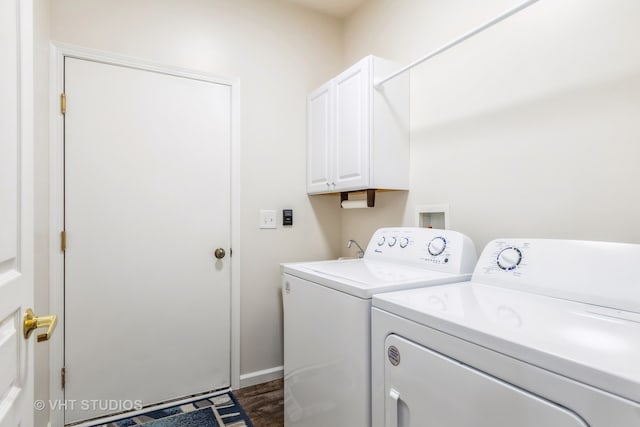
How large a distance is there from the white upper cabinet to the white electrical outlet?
442 mm

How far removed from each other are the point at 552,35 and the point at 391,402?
1.46 meters

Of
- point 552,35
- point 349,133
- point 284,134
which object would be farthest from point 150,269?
point 552,35

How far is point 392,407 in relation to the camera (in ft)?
3.18

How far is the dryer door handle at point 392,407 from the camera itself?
3.13 ft

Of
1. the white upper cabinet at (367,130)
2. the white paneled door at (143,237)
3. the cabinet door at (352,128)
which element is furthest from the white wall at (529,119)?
the white paneled door at (143,237)

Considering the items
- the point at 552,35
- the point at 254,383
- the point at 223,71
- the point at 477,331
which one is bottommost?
the point at 254,383

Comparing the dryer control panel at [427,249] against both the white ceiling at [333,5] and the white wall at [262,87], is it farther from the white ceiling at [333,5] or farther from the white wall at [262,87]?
the white ceiling at [333,5]

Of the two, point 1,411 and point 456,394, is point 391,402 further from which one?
point 1,411

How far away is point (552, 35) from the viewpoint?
4.27 ft

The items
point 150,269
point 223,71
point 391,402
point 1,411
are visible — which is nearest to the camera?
point 1,411

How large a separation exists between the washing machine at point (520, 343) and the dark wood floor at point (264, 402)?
3.37 ft

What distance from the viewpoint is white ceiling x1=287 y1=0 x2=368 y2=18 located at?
7.71 ft

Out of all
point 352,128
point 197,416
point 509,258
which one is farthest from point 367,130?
point 197,416

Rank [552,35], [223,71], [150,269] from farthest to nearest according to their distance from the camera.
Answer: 1. [223,71]
2. [150,269]
3. [552,35]
